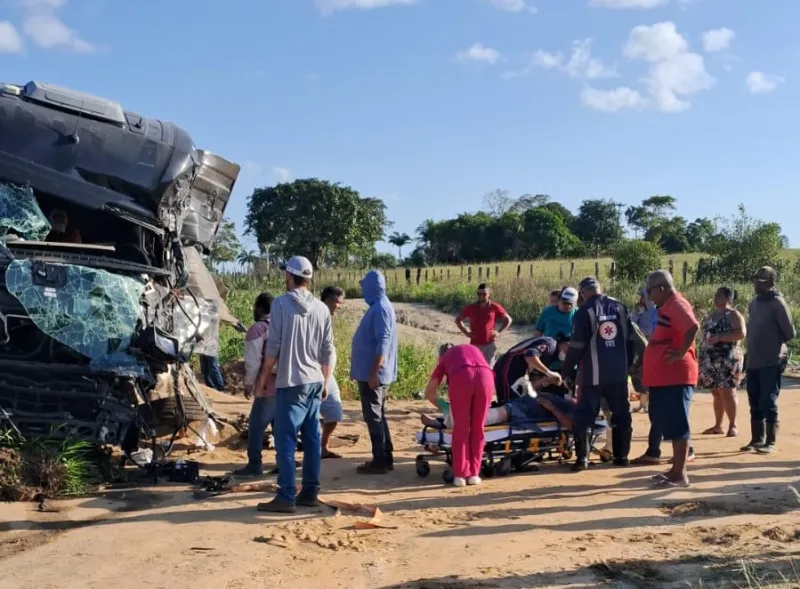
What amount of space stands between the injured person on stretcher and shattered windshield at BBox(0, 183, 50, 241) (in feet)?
12.0

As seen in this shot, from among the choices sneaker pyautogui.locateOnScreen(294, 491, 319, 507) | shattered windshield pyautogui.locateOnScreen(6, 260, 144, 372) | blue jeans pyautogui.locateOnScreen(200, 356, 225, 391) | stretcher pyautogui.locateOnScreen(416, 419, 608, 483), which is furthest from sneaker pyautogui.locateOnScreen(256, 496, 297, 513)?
blue jeans pyautogui.locateOnScreen(200, 356, 225, 391)

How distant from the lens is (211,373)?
12.1 meters

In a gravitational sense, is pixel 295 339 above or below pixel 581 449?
above

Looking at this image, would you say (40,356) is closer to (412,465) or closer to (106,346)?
(106,346)

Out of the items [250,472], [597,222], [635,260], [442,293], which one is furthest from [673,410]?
[597,222]

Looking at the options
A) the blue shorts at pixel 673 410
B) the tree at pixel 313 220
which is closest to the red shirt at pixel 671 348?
the blue shorts at pixel 673 410

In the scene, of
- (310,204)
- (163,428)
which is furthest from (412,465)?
(310,204)

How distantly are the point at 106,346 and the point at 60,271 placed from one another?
670 millimetres

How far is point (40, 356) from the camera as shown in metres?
6.94

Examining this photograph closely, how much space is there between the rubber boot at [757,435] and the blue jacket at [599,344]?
6.14ft

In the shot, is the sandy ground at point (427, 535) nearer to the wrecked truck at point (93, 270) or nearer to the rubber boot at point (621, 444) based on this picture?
the rubber boot at point (621, 444)

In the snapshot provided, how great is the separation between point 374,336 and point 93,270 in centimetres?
242

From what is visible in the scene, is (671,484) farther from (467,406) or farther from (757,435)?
(757,435)

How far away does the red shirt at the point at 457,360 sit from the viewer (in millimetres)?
7523
